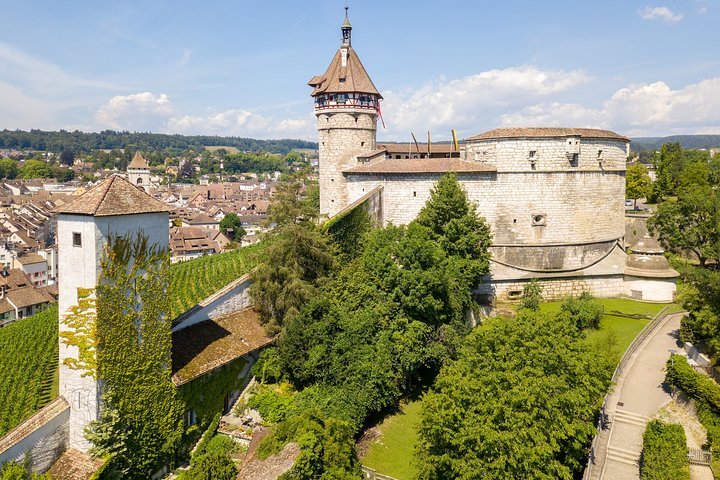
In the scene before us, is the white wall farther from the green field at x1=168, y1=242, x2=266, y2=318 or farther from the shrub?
the shrub

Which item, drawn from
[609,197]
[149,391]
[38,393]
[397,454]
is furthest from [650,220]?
[38,393]

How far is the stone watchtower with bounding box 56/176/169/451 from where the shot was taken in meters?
16.1

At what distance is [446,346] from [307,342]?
21.8ft

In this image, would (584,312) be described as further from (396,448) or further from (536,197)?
(396,448)

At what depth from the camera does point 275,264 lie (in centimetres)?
2356

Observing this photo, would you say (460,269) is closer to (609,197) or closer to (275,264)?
(275,264)

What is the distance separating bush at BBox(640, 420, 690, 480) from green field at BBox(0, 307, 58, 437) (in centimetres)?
2323

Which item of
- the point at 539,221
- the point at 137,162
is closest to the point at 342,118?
the point at 539,221

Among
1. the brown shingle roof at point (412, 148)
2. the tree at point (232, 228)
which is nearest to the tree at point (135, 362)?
the brown shingle roof at point (412, 148)

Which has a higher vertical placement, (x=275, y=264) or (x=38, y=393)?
(x=275, y=264)


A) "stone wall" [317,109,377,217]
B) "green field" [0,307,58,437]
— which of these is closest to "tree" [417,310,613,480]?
"green field" [0,307,58,437]

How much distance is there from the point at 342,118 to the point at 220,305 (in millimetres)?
16608

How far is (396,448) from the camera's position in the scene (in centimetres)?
1953

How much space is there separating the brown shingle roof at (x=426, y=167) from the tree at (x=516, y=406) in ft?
47.4
